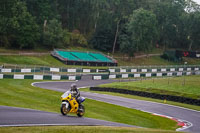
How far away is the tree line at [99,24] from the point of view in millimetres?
70562

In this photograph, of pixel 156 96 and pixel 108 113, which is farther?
pixel 156 96

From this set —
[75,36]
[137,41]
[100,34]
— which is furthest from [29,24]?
[137,41]

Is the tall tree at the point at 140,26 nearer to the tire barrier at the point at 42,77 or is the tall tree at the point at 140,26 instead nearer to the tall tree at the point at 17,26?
the tall tree at the point at 17,26

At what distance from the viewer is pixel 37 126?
11.8m

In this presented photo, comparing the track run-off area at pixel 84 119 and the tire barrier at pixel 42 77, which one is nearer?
the track run-off area at pixel 84 119

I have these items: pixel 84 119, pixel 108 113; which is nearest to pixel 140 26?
pixel 108 113

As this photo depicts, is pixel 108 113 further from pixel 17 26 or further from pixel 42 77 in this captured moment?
pixel 17 26

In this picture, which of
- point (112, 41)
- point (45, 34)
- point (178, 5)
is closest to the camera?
point (45, 34)

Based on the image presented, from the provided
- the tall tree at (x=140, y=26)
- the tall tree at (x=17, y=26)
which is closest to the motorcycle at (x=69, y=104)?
the tall tree at (x=17, y=26)

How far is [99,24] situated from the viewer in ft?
314

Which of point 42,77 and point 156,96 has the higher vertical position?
point 42,77

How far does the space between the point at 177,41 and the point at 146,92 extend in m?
86.6

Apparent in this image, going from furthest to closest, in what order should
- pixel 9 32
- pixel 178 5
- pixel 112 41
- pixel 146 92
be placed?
pixel 178 5
pixel 112 41
pixel 9 32
pixel 146 92

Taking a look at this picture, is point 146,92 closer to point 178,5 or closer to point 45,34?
point 45,34
